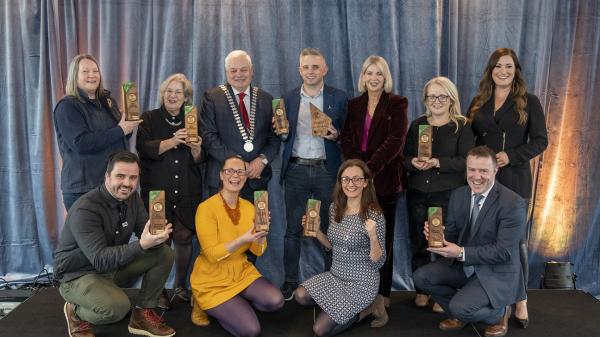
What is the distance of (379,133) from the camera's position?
3.66 meters

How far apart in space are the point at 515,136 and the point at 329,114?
1.19m

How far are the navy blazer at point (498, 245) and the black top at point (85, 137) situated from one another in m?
2.22

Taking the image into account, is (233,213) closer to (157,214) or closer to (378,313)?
(157,214)

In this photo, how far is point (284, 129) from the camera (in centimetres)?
368

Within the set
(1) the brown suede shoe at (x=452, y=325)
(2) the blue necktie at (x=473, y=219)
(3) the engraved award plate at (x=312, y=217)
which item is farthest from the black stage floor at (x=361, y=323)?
(3) the engraved award plate at (x=312, y=217)

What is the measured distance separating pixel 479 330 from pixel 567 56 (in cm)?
232

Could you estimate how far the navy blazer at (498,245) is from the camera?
3.24m

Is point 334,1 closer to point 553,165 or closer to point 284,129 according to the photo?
point 284,129

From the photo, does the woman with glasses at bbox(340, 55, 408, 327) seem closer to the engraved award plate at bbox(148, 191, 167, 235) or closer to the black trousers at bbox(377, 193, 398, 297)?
the black trousers at bbox(377, 193, 398, 297)

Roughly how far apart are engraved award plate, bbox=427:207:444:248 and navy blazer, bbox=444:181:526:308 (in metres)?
0.15

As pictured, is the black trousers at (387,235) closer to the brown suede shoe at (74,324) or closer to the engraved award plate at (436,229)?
the engraved award plate at (436,229)

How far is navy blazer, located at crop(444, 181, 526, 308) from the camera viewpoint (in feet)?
10.6

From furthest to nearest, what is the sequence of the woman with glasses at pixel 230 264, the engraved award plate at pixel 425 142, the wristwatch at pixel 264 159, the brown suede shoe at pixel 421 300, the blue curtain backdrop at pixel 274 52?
the blue curtain backdrop at pixel 274 52 → the brown suede shoe at pixel 421 300 → the wristwatch at pixel 264 159 → the engraved award plate at pixel 425 142 → the woman with glasses at pixel 230 264

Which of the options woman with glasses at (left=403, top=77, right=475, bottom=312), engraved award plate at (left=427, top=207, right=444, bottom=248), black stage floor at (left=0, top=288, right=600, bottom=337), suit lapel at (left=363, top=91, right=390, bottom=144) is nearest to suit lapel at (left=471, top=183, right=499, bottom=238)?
engraved award plate at (left=427, top=207, right=444, bottom=248)
